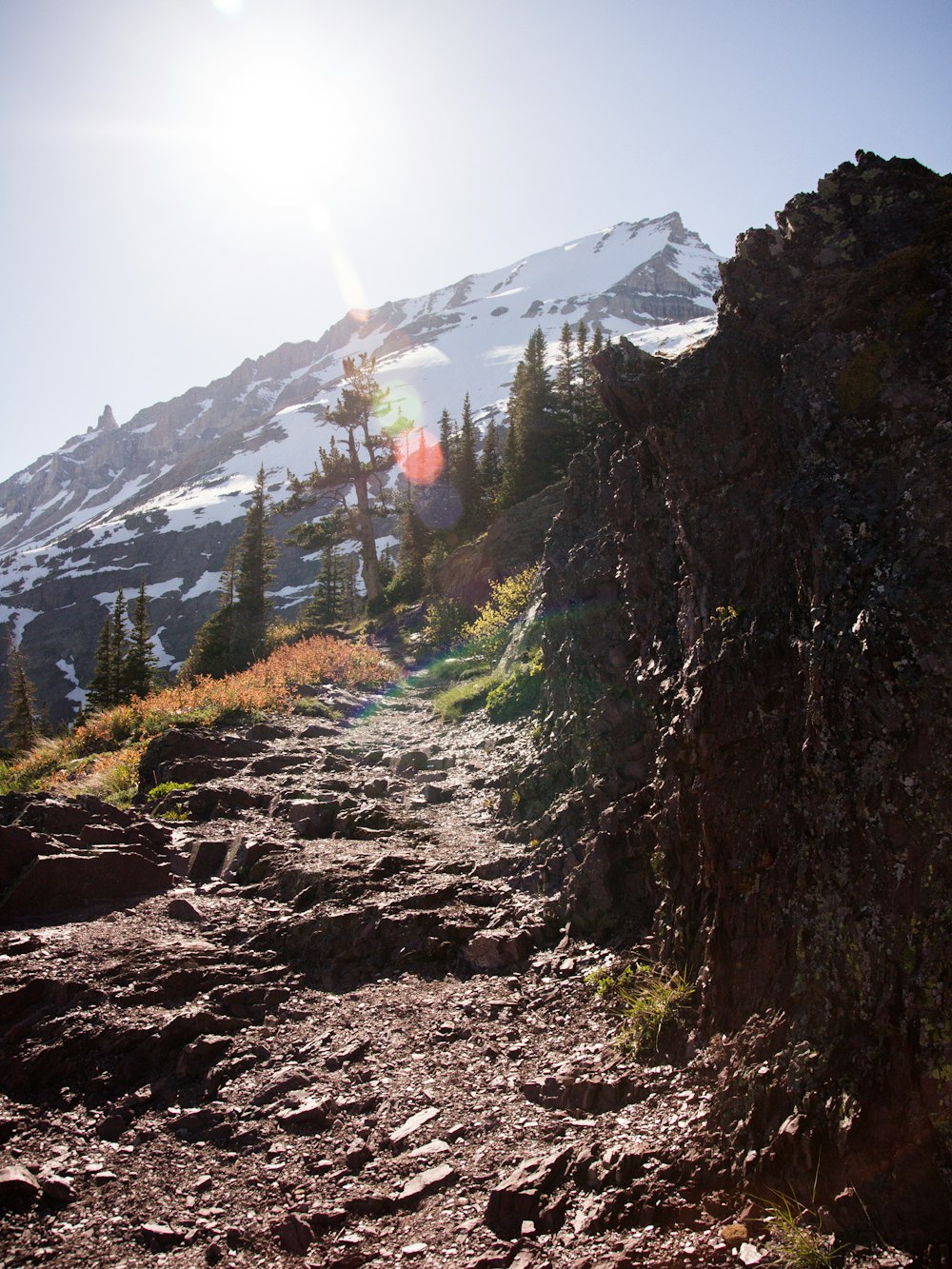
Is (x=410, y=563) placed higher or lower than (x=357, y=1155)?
higher

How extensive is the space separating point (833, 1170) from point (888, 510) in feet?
10.9

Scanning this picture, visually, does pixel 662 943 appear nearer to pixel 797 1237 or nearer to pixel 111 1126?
pixel 797 1237

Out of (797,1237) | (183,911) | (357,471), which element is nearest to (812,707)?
(797,1237)

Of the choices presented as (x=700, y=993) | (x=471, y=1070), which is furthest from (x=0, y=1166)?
(x=700, y=993)

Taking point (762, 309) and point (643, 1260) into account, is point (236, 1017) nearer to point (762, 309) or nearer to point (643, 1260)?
point (643, 1260)

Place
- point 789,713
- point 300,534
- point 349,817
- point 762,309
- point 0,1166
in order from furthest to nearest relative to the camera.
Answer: point 300,534 < point 349,817 < point 762,309 < point 789,713 < point 0,1166

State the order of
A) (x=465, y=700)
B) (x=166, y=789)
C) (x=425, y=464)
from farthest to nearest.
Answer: (x=425, y=464) → (x=465, y=700) → (x=166, y=789)

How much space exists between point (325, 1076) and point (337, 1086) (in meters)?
0.16

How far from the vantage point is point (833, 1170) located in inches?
124

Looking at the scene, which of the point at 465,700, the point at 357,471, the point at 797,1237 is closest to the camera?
the point at 797,1237

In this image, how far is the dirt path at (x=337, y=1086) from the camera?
364 centimetres

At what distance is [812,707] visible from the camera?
13.6 feet

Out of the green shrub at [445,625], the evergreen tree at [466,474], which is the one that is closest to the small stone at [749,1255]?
the green shrub at [445,625]

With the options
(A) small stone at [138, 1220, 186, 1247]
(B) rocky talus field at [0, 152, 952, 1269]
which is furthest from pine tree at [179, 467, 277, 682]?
(A) small stone at [138, 1220, 186, 1247]
